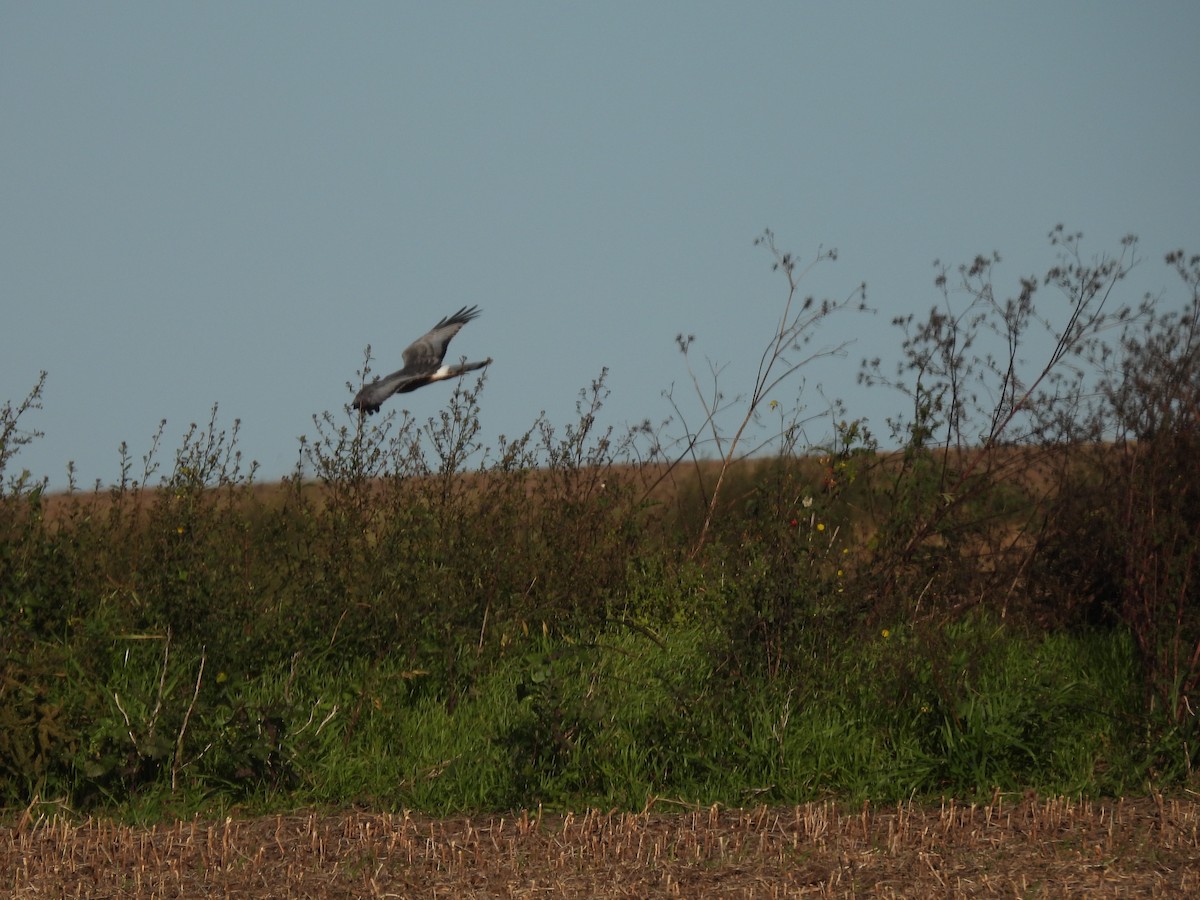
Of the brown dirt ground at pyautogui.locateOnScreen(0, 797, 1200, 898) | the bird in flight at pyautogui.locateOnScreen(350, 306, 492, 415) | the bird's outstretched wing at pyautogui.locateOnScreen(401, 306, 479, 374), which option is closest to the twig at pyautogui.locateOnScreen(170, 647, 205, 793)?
the brown dirt ground at pyautogui.locateOnScreen(0, 797, 1200, 898)

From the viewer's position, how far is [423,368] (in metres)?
9.37

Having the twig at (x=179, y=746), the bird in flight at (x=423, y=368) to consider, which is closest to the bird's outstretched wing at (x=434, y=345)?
the bird in flight at (x=423, y=368)

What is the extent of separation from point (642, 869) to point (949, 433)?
12.9 feet

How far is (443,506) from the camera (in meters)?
7.80

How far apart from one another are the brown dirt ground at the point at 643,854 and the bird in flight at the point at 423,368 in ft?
10.4

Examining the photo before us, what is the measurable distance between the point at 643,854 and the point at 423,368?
4984 millimetres

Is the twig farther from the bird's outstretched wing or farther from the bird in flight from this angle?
the bird's outstretched wing

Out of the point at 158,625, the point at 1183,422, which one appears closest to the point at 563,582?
the point at 158,625

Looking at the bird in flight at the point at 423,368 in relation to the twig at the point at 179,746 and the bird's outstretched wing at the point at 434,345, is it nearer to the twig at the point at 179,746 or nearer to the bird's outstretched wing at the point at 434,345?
the bird's outstretched wing at the point at 434,345

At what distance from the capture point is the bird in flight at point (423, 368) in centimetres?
833

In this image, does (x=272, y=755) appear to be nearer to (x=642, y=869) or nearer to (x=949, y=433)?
(x=642, y=869)

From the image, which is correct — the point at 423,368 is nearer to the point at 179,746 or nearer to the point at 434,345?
the point at 434,345

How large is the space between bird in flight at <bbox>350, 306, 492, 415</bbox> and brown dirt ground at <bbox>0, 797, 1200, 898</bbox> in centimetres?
318

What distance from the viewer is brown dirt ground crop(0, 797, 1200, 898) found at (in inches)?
186
